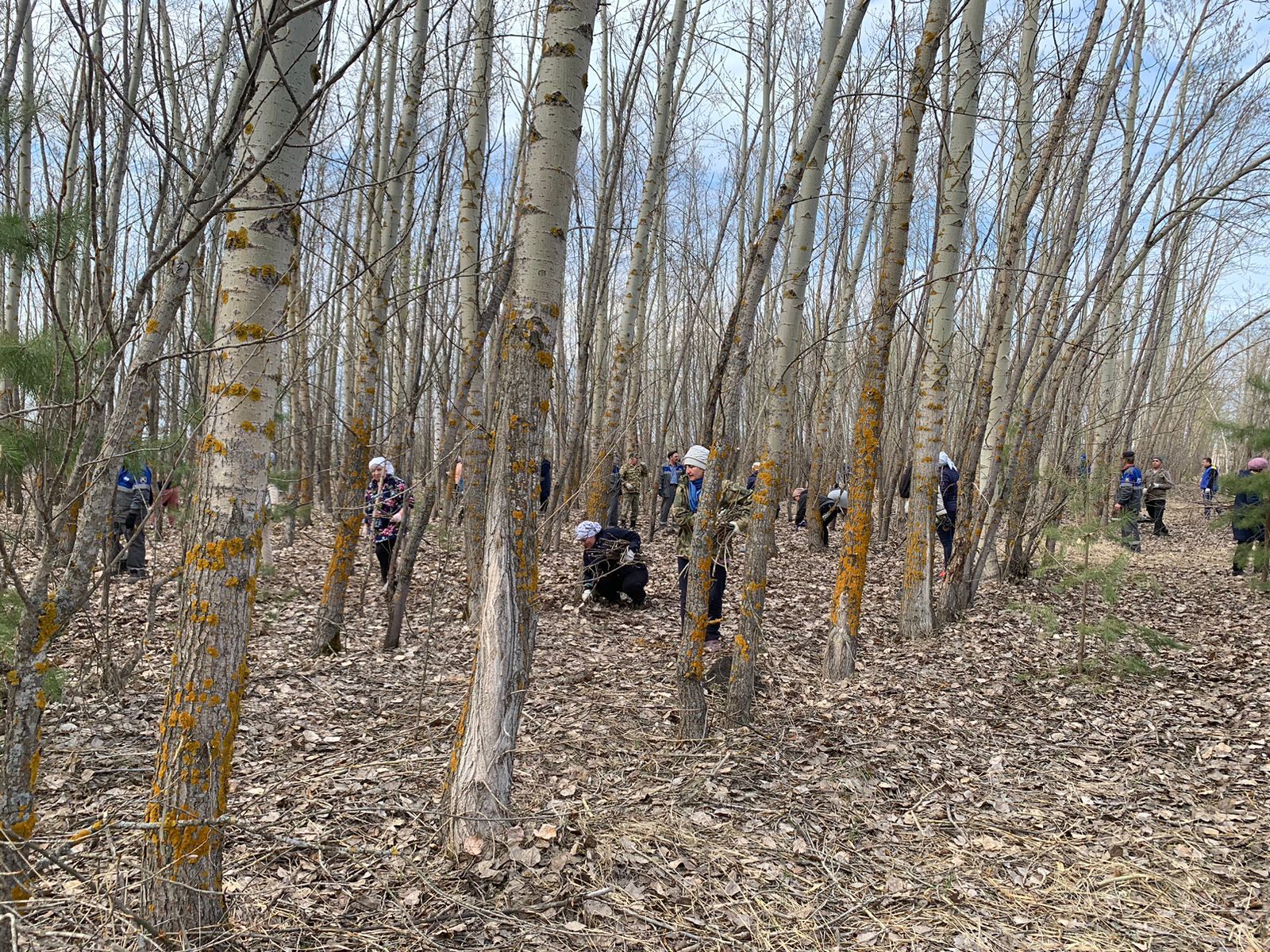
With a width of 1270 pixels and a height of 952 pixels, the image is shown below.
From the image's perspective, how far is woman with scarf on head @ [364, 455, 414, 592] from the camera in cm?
700

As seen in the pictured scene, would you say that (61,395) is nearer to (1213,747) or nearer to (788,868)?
(788,868)

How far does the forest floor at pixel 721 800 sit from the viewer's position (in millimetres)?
2939

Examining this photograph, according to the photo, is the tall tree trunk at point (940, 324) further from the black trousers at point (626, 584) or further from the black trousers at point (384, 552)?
the black trousers at point (384, 552)

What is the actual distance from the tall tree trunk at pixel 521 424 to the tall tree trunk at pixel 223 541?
0.90 m

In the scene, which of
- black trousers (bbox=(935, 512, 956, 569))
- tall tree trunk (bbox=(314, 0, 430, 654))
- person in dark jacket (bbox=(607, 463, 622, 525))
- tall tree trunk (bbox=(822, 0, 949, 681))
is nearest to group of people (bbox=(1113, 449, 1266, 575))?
black trousers (bbox=(935, 512, 956, 569))

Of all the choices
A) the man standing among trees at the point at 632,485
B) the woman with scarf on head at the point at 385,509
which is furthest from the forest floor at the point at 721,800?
the man standing among trees at the point at 632,485

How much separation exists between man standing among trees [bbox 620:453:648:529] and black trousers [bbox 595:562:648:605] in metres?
5.90

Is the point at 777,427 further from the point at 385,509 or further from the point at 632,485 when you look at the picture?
the point at 632,485

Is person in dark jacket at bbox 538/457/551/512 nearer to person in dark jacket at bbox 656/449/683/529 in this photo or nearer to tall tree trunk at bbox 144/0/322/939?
person in dark jacket at bbox 656/449/683/529

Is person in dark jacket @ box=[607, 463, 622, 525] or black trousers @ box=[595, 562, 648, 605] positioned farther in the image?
person in dark jacket @ box=[607, 463, 622, 525]

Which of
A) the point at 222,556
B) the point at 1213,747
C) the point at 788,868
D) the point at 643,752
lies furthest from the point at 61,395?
the point at 1213,747

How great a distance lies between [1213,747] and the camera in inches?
184

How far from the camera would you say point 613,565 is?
7758 millimetres

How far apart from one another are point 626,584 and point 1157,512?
12.9 m
